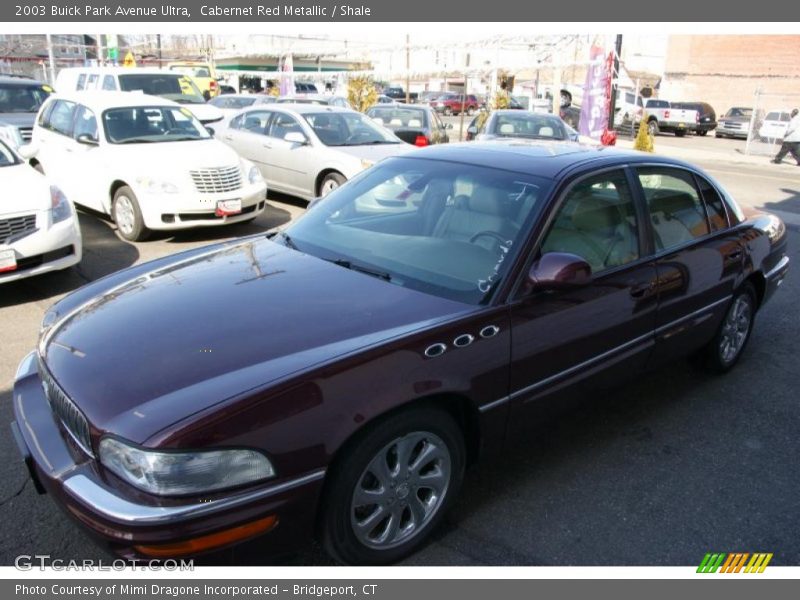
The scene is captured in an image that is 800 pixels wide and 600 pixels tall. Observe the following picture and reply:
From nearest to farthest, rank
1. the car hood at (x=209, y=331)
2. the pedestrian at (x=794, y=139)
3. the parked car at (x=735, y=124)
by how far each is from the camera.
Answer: the car hood at (x=209, y=331), the pedestrian at (x=794, y=139), the parked car at (x=735, y=124)

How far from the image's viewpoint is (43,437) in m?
2.42

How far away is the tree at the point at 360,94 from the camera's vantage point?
21.0 metres

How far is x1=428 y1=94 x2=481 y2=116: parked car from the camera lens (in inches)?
1613

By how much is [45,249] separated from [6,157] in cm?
151

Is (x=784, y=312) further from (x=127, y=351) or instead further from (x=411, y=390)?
(x=127, y=351)

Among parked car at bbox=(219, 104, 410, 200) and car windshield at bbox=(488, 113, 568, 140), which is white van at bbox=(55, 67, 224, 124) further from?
car windshield at bbox=(488, 113, 568, 140)

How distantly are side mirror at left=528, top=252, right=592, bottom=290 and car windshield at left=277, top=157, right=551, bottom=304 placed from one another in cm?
14

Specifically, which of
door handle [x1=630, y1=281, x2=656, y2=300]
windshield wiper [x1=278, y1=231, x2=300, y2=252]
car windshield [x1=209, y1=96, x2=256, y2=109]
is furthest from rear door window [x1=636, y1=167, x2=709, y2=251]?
car windshield [x1=209, y1=96, x2=256, y2=109]

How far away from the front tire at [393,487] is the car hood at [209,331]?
0.36 metres

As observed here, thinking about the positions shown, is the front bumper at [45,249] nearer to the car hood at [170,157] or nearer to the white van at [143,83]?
the car hood at [170,157]

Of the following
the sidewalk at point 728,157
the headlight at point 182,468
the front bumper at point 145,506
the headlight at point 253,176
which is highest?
the headlight at point 253,176

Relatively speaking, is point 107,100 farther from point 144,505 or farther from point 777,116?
point 777,116

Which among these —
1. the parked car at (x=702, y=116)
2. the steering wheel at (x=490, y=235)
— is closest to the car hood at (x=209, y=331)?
→ the steering wheel at (x=490, y=235)

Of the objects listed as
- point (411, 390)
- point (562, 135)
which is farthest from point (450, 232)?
point (562, 135)
